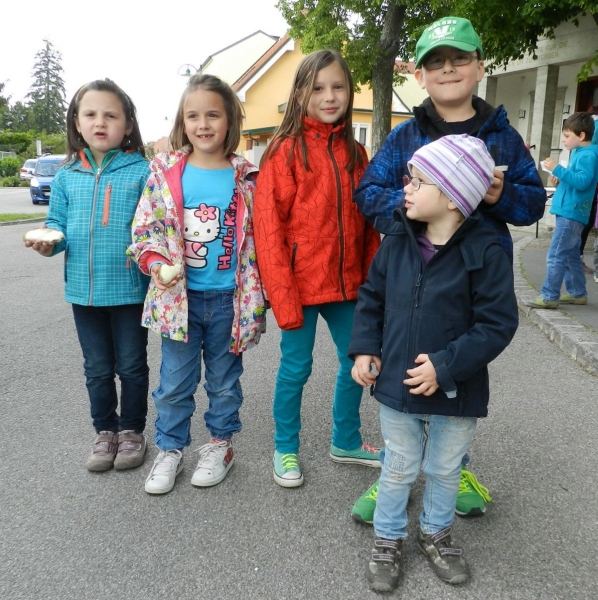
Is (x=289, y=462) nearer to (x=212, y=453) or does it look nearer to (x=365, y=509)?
(x=212, y=453)

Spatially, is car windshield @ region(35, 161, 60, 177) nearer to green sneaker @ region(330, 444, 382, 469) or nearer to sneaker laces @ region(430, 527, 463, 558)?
green sneaker @ region(330, 444, 382, 469)

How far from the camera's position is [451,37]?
2107 millimetres

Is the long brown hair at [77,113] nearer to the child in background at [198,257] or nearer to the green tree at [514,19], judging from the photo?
the child in background at [198,257]

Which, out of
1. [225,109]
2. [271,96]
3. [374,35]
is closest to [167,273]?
[225,109]

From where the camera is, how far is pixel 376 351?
6.98 feet

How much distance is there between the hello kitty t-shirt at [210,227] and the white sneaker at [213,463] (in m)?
0.80

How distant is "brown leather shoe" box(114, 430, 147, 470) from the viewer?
2.83 metres

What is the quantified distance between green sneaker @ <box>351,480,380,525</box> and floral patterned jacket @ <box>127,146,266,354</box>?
0.86 m

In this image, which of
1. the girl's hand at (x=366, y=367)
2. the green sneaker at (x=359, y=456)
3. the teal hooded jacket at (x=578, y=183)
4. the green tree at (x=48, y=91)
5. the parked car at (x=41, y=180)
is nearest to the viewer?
the girl's hand at (x=366, y=367)

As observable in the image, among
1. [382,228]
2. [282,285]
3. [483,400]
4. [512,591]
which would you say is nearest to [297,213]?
[282,285]

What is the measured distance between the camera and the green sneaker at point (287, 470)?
2.70 m

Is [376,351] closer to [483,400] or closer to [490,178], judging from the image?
[483,400]

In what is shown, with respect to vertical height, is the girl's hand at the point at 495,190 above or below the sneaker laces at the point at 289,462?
above

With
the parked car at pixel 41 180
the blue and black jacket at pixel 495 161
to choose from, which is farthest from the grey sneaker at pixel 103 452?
the parked car at pixel 41 180
